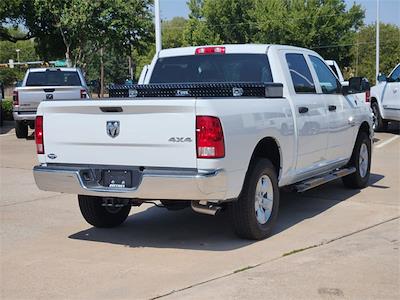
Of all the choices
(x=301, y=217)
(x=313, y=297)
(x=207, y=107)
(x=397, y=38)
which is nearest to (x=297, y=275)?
(x=313, y=297)

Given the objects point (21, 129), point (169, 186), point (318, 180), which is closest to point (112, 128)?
point (169, 186)

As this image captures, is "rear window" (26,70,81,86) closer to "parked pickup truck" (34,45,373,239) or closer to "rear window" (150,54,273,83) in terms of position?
"rear window" (150,54,273,83)

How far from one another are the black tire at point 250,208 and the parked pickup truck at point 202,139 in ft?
0.03

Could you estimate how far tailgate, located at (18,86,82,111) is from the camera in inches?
620

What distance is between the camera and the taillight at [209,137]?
5277mm

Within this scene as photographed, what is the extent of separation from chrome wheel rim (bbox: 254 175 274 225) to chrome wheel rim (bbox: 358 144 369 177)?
2999 millimetres

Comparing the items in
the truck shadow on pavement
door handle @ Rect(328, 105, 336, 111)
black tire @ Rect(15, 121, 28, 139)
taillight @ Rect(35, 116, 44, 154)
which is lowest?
the truck shadow on pavement

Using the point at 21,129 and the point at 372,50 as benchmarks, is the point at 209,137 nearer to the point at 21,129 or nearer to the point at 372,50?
the point at 21,129

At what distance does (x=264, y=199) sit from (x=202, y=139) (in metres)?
1.27

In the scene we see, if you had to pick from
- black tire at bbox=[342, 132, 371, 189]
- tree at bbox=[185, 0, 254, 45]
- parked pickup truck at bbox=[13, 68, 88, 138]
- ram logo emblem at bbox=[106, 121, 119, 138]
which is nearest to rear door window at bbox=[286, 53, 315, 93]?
black tire at bbox=[342, 132, 371, 189]

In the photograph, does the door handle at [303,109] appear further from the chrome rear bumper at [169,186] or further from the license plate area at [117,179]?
the license plate area at [117,179]

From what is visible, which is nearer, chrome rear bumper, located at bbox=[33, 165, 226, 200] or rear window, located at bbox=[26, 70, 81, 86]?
chrome rear bumper, located at bbox=[33, 165, 226, 200]

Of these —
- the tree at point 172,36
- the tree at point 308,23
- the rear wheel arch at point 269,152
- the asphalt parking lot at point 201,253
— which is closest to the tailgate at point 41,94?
the asphalt parking lot at point 201,253

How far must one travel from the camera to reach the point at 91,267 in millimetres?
5391
